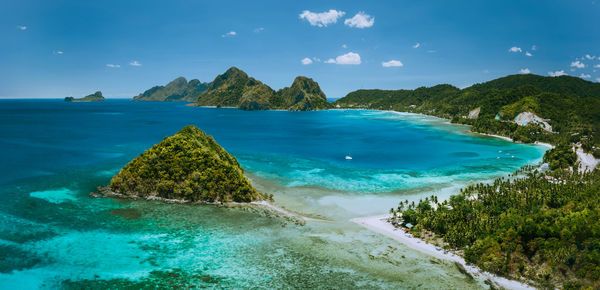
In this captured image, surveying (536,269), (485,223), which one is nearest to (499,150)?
(485,223)

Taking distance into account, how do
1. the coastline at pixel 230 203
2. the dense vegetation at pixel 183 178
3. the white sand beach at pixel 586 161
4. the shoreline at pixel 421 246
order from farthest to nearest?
the white sand beach at pixel 586 161 → the dense vegetation at pixel 183 178 → the coastline at pixel 230 203 → the shoreline at pixel 421 246

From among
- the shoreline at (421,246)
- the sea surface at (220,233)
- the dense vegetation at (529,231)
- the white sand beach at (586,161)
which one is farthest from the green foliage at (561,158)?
the shoreline at (421,246)

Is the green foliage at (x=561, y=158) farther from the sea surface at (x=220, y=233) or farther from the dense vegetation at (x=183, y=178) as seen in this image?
the dense vegetation at (x=183, y=178)

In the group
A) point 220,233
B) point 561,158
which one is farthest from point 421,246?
point 561,158

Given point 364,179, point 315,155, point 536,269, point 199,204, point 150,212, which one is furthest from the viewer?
point 315,155

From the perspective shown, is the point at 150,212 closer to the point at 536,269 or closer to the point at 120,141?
the point at 536,269

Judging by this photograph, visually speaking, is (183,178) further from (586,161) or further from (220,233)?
(586,161)

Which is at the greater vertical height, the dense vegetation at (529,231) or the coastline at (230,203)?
the dense vegetation at (529,231)
